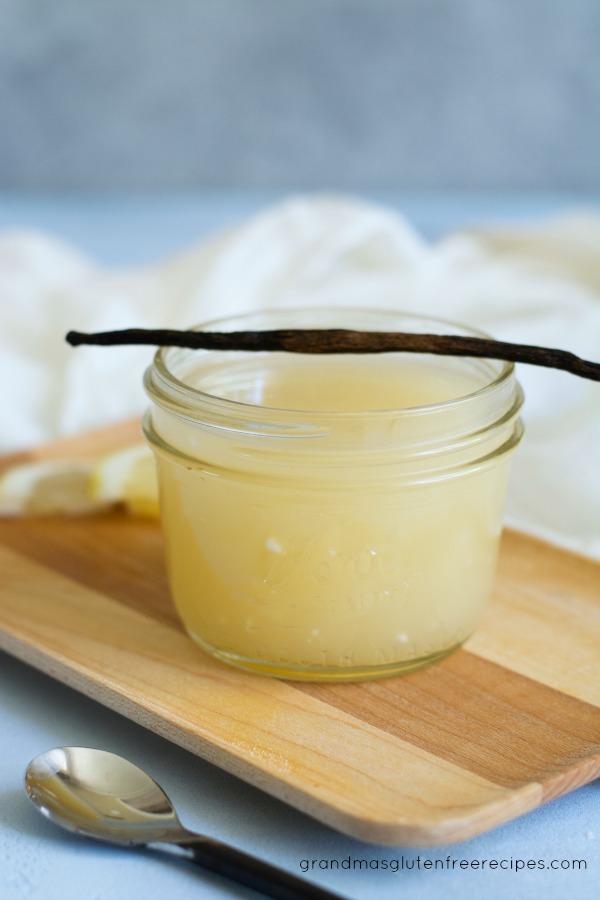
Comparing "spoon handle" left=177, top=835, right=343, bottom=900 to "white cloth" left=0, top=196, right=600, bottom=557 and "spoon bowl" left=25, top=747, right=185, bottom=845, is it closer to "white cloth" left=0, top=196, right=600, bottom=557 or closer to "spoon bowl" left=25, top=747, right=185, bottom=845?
"spoon bowl" left=25, top=747, right=185, bottom=845

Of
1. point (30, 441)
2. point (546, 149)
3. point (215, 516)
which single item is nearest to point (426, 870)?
point (215, 516)

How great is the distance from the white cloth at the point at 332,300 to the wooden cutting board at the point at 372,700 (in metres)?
0.32

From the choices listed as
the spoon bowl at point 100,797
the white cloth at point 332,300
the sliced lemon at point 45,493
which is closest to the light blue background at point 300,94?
the white cloth at point 332,300

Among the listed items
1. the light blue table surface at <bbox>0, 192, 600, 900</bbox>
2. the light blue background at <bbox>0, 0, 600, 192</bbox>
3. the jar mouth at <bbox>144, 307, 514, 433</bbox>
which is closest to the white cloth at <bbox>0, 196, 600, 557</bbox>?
the jar mouth at <bbox>144, 307, 514, 433</bbox>

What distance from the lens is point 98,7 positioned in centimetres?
458

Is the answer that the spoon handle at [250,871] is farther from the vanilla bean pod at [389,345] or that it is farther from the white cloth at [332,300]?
the white cloth at [332,300]

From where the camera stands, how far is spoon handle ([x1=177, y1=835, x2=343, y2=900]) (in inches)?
33.5

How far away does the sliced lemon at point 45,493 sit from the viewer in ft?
5.20

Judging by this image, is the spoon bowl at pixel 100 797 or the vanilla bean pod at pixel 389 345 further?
the vanilla bean pod at pixel 389 345

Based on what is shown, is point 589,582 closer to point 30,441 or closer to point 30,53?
point 30,441

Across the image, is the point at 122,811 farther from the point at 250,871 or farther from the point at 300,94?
the point at 300,94

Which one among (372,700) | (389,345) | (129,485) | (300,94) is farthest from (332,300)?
(300,94)

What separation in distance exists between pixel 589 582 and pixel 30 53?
3965mm

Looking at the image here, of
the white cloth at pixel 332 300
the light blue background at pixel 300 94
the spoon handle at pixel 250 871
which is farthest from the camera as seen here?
the light blue background at pixel 300 94
